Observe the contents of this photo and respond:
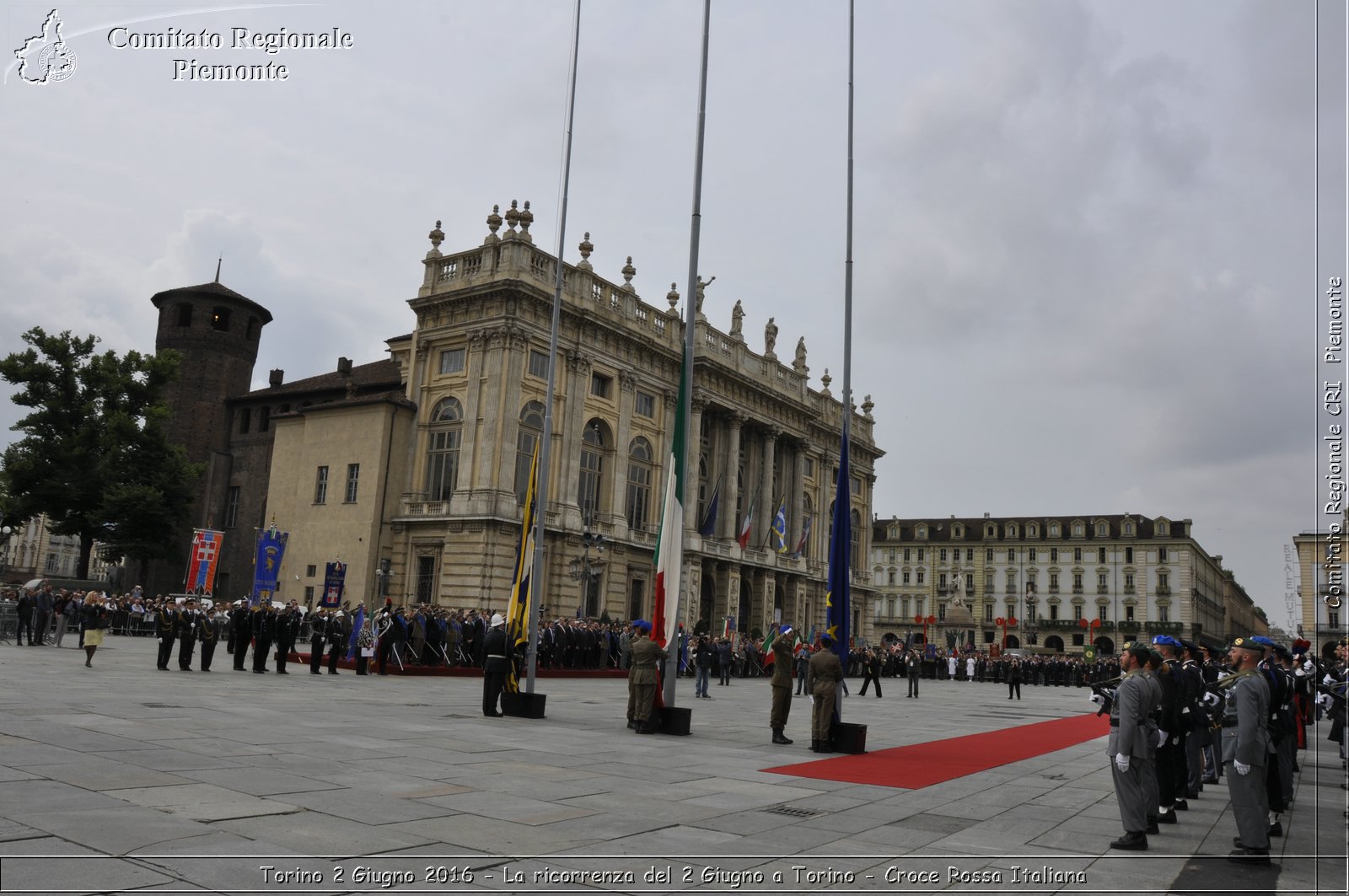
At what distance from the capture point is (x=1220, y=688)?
35.8 ft

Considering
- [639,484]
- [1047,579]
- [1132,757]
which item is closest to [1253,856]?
[1132,757]

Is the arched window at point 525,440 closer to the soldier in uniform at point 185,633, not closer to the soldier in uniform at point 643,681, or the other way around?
the soldier in uniform at point 185,633

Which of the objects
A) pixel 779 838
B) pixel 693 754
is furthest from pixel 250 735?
pixel 779 838

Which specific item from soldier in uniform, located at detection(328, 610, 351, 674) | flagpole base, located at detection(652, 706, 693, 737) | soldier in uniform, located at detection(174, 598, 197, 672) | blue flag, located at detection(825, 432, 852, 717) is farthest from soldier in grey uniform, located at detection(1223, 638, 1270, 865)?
soldier in uniform, located at detection(328, 610, 351, 674)

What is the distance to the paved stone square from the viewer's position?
6.27 metres

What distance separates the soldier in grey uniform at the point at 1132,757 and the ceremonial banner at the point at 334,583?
116ft

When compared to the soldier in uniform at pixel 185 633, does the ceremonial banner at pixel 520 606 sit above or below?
above

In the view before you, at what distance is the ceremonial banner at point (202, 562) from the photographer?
131ft

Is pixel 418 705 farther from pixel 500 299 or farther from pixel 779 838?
pixel 500 299

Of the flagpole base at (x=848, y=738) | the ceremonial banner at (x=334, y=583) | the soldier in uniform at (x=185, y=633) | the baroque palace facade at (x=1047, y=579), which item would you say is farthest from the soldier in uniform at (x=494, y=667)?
the baroque palace facade at (x=1047, y=579)

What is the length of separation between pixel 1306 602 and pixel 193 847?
86.0 feet

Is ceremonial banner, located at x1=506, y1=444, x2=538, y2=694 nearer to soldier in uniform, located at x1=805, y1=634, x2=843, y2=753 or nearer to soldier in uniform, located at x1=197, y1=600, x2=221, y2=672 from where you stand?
soldier in uniform, located at x1=805, y1=634, x2=843, y2=753

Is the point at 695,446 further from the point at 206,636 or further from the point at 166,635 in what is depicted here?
the point at 166,635

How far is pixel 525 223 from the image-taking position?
141 ft
